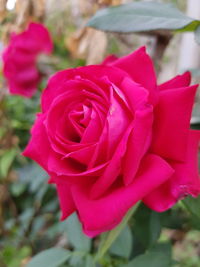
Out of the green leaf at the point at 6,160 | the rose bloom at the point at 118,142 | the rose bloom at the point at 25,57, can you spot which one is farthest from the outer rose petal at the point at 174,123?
the green leaf at the point at 6,160

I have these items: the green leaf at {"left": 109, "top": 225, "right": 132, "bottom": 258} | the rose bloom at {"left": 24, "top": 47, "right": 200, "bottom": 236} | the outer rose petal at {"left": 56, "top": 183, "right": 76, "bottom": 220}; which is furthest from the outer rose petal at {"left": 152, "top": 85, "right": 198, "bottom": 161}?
the green leaf at {"left": 109, "top": 225, "right": 132, "bottom": 258}

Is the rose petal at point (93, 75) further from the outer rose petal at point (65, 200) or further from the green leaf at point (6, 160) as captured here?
the green leaf at point (6, 160)

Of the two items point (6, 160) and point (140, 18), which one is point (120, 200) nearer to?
point (140, 18)

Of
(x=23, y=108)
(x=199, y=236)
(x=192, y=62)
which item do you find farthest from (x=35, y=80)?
(x=199, y=236)

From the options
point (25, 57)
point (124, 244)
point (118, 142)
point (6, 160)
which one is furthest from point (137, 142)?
point (6, 160)

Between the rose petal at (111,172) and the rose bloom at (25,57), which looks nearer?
the rose petal at (111,172)

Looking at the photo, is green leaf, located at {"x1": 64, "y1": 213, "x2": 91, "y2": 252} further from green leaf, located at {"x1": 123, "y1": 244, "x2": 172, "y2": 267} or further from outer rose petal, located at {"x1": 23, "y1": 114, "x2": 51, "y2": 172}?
outer rose petal, located at {"x1": 23, "y1": 114, "x2": 51, "y2": 172}
